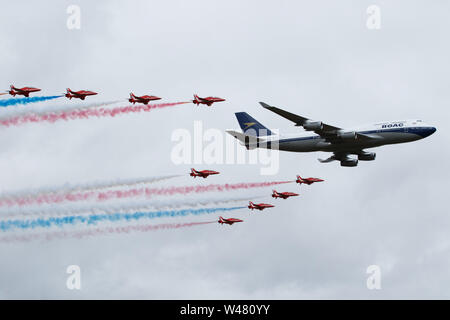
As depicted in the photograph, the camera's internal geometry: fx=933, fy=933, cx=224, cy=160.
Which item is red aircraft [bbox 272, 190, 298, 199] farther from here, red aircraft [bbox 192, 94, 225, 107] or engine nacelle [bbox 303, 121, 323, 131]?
red aircraft [bbox 192, 94, 225, 107]

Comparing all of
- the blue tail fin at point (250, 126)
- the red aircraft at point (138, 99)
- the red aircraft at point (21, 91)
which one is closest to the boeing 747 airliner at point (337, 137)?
the blue tail fin at point (250, 126)

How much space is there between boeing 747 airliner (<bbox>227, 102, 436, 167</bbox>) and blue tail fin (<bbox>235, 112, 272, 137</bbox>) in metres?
0.29

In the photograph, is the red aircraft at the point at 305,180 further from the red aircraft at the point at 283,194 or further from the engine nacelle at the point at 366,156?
the engine nacelle at the point at 366,156

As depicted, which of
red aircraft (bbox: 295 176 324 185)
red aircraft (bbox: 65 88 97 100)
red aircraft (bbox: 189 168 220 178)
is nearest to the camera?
red aircraft (bbox: 65 88 97 100)

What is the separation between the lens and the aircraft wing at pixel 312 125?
449ft

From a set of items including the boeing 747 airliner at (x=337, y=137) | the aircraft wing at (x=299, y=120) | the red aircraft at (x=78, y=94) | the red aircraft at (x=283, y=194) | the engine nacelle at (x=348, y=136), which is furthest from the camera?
the engine nacelle at (x=348, y=136)

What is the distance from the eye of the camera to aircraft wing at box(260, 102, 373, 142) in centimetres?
13675

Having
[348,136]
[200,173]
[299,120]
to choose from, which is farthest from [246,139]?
[200,173]

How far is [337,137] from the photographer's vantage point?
14112 cm

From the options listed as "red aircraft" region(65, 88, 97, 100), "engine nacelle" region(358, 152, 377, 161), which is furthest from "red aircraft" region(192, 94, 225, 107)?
"engine nacelle" region(358, 152, 377, 161)

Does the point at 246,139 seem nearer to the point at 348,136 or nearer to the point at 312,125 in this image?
the point at 312,125

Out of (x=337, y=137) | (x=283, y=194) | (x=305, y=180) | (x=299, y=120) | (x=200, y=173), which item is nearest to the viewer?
(x=200, y=173)

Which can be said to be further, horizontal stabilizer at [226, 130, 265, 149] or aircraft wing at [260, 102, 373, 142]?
horizontal stabilizer at [226, 130, 265, 149]

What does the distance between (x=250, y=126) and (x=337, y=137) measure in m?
17.5
